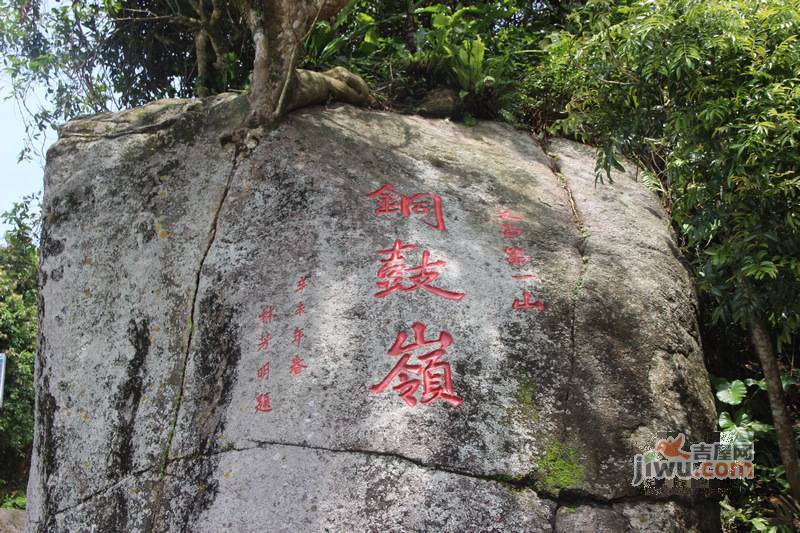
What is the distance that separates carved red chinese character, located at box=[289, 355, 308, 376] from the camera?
13.2ft

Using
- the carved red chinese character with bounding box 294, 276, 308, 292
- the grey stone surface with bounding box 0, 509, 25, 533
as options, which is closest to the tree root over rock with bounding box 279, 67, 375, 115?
the carved red chinese character with bounding box 294, 276, 308, 292

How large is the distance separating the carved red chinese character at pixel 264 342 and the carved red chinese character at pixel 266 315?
10 centimetres

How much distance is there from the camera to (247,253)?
15.6ft

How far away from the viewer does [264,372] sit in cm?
414

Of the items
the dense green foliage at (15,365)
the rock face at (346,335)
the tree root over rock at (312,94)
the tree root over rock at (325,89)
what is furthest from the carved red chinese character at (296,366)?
the dense green foliage at (15,365)

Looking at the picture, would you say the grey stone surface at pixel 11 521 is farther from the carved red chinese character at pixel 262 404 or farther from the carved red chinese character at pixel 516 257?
the carved red chinese character at pixel 516 257

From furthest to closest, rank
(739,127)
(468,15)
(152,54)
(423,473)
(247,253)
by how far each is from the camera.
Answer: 1. (152,54)
2. (468,15)
3. (247,253)
4. (739,127)
5. (423,473)

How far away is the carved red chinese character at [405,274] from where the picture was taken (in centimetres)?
433

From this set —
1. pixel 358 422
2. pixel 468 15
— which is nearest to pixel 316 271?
pixel 358 422

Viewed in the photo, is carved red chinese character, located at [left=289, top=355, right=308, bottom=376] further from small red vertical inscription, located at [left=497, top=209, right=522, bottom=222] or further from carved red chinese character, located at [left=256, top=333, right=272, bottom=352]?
small red vertical inscription, located at [left=497, top=209, right=522, bottom=222]

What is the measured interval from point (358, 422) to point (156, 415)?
1326mm

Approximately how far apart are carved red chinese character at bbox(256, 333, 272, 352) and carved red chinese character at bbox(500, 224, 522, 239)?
5.24ft

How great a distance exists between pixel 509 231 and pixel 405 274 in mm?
817

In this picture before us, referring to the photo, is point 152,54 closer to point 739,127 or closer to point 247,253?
point 247,253
